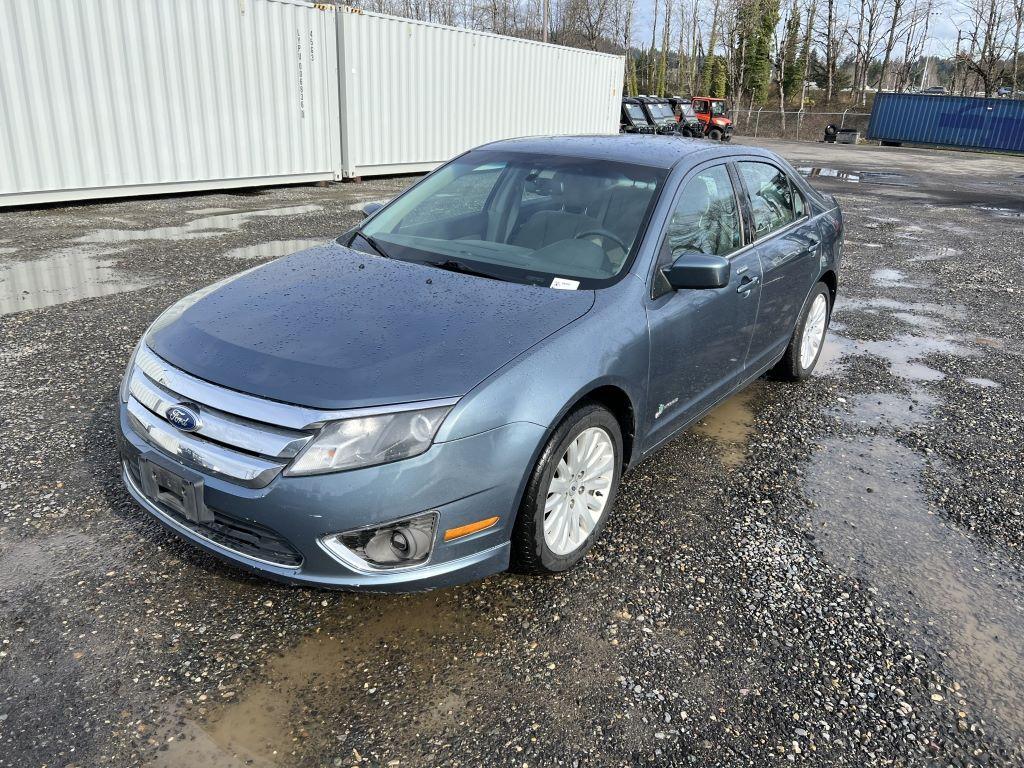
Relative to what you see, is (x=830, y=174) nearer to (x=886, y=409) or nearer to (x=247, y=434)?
(x=886, y=409)

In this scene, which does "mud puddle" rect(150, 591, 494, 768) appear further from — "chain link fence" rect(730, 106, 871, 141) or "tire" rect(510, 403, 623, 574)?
"chain link fence" rect(730, 106, 871, 141)

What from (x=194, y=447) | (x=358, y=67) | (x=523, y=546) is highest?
(x=358, y=67)

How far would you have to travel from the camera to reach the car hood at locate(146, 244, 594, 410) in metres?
2.43

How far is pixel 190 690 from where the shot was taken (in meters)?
2.34

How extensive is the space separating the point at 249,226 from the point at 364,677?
8901 mm

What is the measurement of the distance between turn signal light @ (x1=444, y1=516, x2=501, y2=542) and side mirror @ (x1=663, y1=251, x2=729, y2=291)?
134 cm

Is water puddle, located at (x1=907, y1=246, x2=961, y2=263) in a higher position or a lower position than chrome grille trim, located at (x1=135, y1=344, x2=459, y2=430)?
lower

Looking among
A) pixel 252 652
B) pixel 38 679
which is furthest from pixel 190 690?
Result: pixel 38 679

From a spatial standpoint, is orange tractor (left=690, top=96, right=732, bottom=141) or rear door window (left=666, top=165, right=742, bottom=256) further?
orange tractor (left=690, top=96, right=732, bottom=141)

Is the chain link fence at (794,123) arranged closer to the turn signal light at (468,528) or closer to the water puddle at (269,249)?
the water puddle at (269,249)

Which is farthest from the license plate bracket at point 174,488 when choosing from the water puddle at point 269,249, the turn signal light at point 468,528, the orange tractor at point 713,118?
the orange tractor at point 713,118

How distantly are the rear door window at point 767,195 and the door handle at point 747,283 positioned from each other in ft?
0.97

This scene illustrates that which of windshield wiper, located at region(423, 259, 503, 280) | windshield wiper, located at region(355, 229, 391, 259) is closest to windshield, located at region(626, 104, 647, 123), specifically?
windshield wiper, located at region(355, 229, 391, 259)

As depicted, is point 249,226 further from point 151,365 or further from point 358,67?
point 151,365
